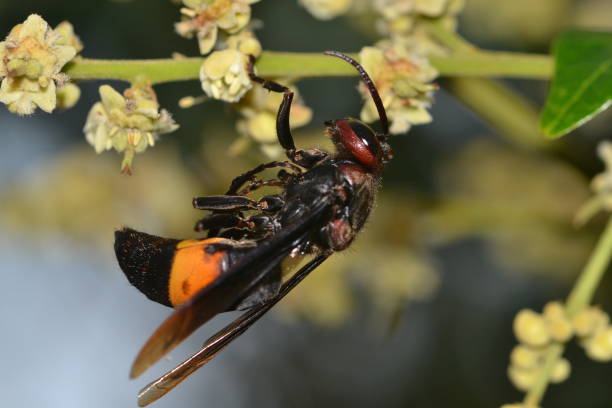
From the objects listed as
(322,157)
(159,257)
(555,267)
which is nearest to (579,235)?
(555,267)

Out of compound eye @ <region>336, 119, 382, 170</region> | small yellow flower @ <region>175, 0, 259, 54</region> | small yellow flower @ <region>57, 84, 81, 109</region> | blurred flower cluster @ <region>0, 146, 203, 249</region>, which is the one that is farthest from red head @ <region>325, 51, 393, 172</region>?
blurred flower cluster @ <region>0, 146, 203, 249</region>

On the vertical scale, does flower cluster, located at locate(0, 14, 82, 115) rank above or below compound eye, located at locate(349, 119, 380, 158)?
above

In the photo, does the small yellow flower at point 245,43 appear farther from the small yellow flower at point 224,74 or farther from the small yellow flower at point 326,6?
the small yellow flower at point 326,6

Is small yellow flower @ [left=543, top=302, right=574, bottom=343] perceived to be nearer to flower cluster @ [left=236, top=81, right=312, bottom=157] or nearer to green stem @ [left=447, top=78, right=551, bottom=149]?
green stem @ [left=447, top=78, right=551, bottom=149]

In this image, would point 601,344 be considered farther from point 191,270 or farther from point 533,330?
point 191,270

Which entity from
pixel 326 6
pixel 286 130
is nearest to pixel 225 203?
pixel 286 130

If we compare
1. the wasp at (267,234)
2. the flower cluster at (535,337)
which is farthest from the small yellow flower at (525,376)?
the wasp at (267,234)
